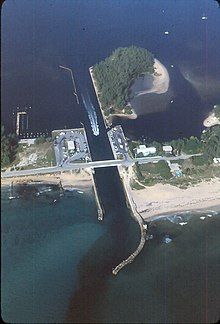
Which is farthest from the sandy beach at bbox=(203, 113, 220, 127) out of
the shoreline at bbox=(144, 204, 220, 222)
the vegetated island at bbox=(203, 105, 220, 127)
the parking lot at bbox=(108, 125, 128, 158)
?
the shoreline at bbox=(144, 204, 220, 222)

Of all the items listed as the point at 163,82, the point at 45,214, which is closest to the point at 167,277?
the point at 45,214

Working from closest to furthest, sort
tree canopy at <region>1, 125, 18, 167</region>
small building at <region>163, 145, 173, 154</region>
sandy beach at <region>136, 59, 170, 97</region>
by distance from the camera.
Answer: tree canopy at <region>1, 125, 18, 167</region>
small building at <region>163, 145, 173, 154</region>
sandy beach at <region>136, 59, 170, 97</region>

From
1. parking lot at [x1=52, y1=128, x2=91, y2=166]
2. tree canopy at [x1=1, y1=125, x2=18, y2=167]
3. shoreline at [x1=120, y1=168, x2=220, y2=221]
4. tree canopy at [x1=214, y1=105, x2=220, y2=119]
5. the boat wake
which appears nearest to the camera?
tree canopy at [x1=1, y1=125, x2=18, y2=167]

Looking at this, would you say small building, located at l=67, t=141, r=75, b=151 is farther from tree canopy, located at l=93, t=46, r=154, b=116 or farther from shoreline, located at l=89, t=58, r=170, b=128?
tree canopy, located at l=93, t=46, r=154, b=116

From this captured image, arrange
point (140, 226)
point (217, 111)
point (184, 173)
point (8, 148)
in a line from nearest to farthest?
1. point (8, 148)
2. point (140, 226)
3. point (184, 173)
4. point (217, 111)

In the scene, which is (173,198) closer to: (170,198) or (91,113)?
(170,198)

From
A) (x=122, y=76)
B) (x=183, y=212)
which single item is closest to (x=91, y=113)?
(x=122, y=76)

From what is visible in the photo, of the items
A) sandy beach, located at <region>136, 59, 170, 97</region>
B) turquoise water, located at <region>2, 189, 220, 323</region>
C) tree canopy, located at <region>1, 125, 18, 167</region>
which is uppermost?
tree canopy, located at <region>1, 125, 18, 167</region>
